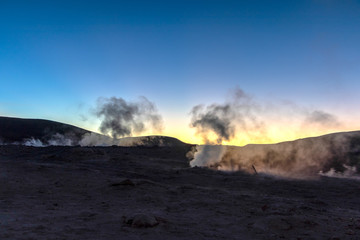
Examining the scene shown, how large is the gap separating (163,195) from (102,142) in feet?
174

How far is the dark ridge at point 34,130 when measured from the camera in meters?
Answer: 58.7

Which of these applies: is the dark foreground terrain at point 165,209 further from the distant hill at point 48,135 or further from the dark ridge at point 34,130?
the dark ridge at point 34,130

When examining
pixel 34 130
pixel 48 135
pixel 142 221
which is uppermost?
pixel 34 130

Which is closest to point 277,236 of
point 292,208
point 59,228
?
point 292,208

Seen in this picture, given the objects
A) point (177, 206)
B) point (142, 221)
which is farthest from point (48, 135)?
point (142, 221)

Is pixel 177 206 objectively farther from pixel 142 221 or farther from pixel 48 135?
pixel 48 135

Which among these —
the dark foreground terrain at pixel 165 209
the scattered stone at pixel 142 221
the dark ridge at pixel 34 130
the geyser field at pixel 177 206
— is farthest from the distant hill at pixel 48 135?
Answer: the scattered stone at pixel 142 221

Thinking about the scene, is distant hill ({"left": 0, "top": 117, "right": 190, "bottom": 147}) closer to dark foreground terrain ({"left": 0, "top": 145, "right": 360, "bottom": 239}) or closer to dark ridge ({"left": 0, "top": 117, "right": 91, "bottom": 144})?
dark ridge ({"left": 0, "top": 117, "right": 91, "bottom": 144})

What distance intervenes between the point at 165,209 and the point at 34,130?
216ft

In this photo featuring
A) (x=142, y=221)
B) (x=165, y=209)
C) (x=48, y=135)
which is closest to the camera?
(x=142, y=221)

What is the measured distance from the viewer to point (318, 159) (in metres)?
24.1

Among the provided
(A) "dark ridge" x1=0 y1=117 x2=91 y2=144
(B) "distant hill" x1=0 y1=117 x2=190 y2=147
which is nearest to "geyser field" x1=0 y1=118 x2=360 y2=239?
(B) "distant hill" x1=0 y1=117 x2=190 y2=147

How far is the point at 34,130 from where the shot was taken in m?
64.9

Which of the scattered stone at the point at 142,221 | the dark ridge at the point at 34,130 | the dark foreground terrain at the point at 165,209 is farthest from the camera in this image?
the dark ridge at the point at 34,130
